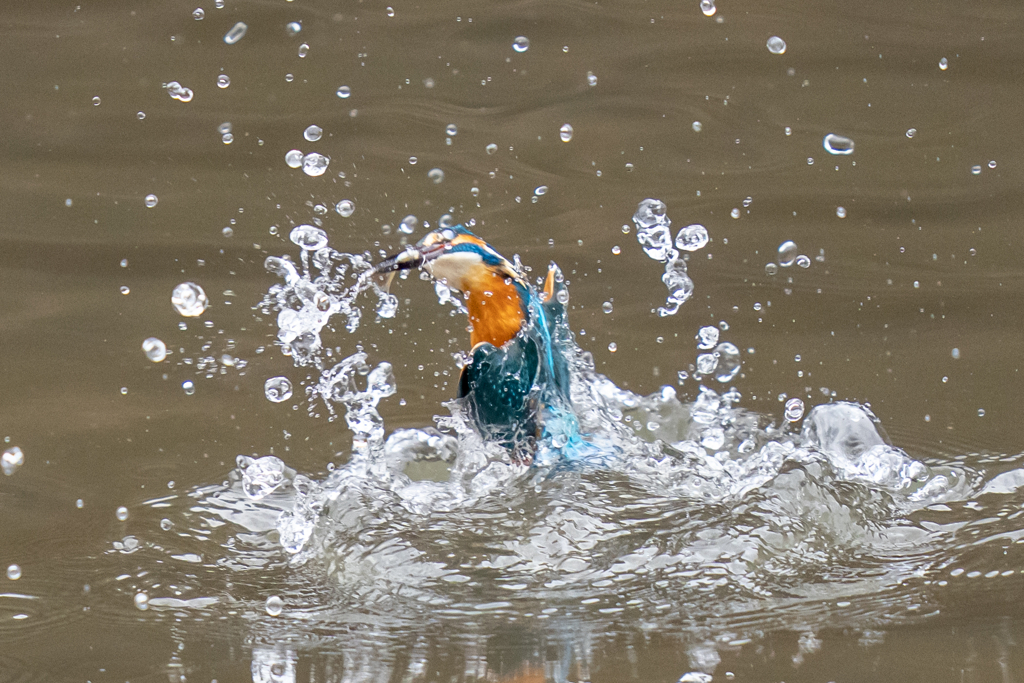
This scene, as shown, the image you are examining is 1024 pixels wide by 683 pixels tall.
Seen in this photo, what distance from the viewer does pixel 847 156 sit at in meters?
2.39

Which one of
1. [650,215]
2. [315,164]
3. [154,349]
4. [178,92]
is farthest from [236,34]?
[650,215]

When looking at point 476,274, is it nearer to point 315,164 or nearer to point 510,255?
point 510,255

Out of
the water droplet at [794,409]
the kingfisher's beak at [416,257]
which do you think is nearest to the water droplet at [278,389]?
the kingfisher's beak at [416,257]

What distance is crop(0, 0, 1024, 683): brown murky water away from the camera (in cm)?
148

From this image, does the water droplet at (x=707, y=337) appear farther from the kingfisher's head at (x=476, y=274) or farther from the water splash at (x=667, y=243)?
the kingfisher's head at (x=476, y=274)

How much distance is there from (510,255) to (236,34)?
77 cm

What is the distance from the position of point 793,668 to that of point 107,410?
1.30 meters

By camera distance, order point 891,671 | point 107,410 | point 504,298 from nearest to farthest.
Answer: point 891,671 → point 504,298 → point 107,410

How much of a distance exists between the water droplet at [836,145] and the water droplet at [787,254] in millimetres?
234

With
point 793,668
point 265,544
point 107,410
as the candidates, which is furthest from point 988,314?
point 107,410

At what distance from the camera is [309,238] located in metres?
2.18

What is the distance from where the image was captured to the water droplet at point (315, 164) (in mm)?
2320

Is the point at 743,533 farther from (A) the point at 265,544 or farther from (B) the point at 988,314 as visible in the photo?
(B) the point at 988,314

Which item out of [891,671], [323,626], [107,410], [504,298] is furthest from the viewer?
[107,410]
